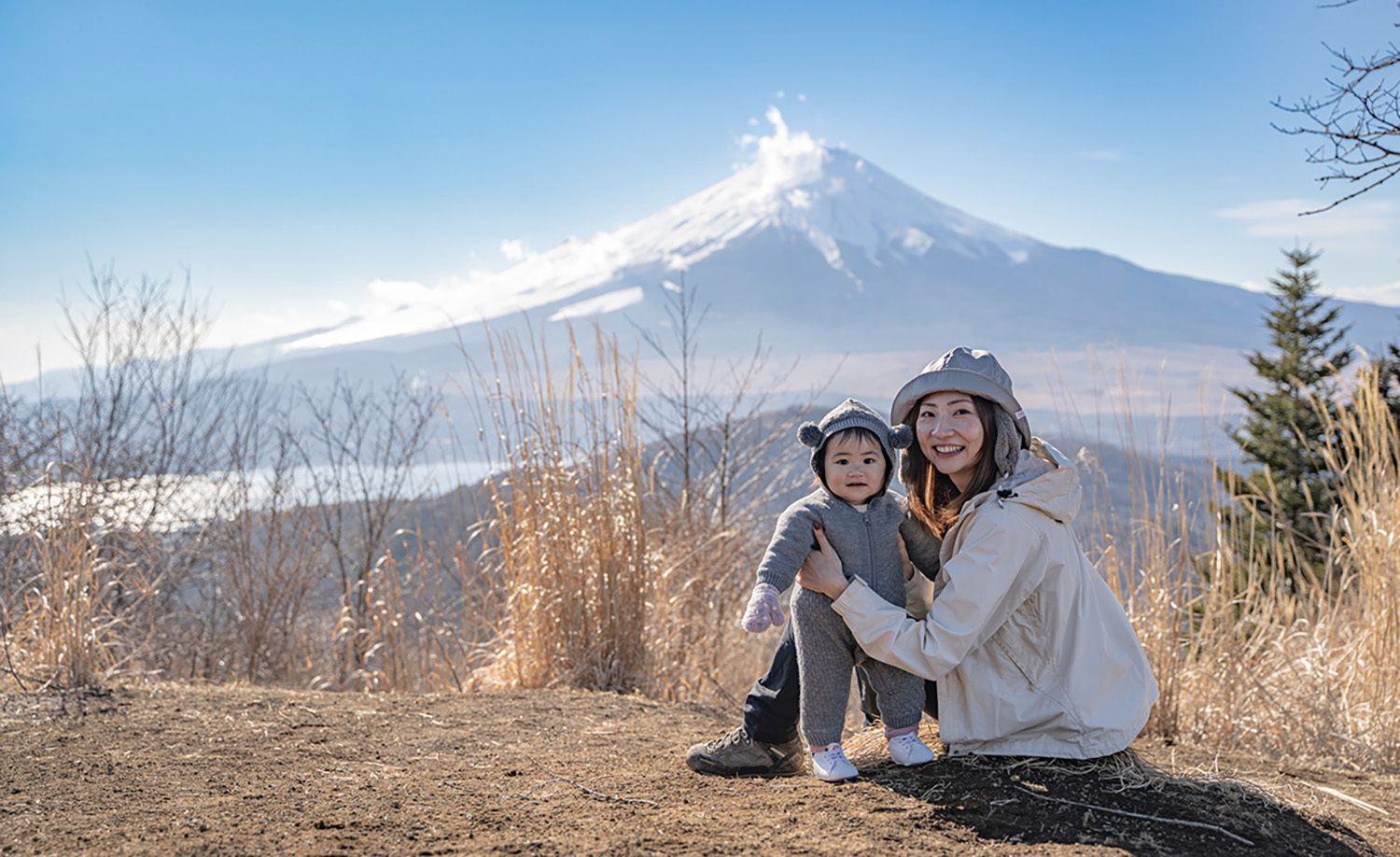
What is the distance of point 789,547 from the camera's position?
7.13 feet

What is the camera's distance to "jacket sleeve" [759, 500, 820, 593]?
83.6 inches

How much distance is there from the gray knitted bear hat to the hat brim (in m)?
0.08

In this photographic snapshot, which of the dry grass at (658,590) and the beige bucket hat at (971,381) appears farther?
the dry grass at (658,590)

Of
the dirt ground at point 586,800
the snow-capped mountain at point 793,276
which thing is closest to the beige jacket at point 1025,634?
the dirt ground at point 586,800

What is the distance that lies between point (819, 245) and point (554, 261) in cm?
5885

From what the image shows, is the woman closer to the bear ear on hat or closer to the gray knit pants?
the gray knit pants

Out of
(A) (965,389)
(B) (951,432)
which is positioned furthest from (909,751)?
(A) (965,389)

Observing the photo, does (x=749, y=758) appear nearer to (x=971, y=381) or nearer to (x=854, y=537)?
(x=854, y=537)

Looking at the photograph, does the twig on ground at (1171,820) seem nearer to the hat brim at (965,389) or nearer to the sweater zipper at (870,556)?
the sweater zipper at (870,556)

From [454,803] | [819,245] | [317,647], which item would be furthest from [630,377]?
[819,245]

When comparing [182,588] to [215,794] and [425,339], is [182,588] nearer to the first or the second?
[215,794]

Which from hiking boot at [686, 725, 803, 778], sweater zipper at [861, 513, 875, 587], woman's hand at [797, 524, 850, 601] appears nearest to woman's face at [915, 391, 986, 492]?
sweater zipper at [861, 513, 875, 587]

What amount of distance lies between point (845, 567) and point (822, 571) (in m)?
0.10

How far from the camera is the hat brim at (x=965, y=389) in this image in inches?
85.8
